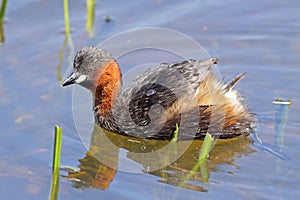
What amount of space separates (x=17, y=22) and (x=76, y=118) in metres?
1.91

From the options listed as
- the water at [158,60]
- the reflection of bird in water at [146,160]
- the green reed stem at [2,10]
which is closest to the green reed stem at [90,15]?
the water at [158,60]

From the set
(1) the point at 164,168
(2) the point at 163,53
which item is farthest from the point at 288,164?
(2) the point at 163,53

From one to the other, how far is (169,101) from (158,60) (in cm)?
163

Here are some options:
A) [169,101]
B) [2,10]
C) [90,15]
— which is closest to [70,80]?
[169,101]

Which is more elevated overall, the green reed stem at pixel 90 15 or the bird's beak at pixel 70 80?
the green reed stem at pixel 90 15

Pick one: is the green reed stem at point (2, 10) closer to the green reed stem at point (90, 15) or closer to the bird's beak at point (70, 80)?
the green reed stem at point (90, 15)

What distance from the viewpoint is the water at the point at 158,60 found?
5703 millimetres

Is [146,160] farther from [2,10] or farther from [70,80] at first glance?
[2,10]

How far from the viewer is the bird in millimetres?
6254

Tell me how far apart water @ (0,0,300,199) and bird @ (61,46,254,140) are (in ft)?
0.60

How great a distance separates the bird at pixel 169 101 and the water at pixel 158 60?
183mm

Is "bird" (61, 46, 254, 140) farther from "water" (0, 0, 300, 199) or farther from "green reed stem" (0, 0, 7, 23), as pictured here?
"green reed stem" (0, 0, 7, 23)

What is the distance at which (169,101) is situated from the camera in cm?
623

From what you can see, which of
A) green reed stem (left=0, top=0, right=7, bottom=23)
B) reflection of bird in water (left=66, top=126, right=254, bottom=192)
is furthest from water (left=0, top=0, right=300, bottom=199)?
green reed stem (left=0, top=0, right=7, bottom=23)
